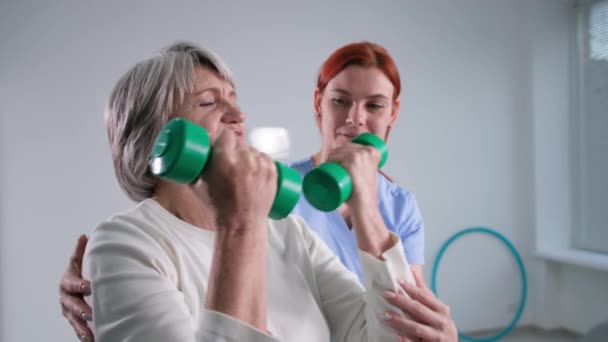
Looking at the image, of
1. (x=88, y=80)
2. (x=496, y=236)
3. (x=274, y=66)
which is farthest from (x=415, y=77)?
(x=88, y=80)

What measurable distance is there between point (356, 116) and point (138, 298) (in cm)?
99

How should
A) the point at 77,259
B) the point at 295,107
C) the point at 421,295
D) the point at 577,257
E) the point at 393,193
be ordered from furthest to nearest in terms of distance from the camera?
the point at 577,257 < the point at 295,107 < the point at 393,193 < the point at 77,259 < the point at 421,295

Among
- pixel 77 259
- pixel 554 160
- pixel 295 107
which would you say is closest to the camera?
pixel 77 259

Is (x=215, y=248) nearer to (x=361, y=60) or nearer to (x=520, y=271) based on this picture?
(x=361, y=60)

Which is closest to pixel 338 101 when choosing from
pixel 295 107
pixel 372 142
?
pixel 372 142

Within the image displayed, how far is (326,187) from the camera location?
79 centimetres

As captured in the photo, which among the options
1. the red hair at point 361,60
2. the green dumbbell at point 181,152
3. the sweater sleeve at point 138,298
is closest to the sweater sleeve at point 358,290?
the sweater sleeve at point 138,298

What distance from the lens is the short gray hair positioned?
3.02 ft

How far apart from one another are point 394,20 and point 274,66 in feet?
3.19

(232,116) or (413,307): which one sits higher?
(232,116)

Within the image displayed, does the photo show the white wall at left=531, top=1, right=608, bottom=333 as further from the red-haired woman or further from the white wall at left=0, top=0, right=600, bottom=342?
the red-haired woman

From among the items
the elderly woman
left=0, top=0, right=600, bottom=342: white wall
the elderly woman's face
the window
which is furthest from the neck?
the window

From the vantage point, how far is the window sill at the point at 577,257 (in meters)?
3.08

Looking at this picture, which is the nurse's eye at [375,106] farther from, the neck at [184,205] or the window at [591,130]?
the window at [591,130]
